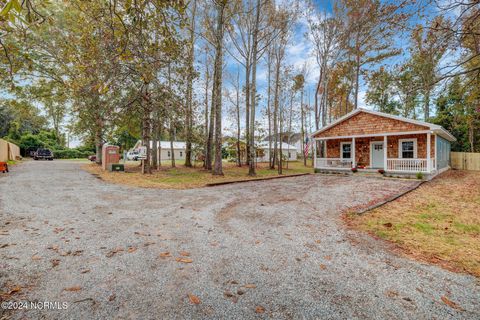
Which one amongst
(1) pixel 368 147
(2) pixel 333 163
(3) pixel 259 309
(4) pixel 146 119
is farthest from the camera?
(2) pixel 333 163

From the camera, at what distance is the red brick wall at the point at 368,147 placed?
13810 mm

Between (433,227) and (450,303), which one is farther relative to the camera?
(433,227)

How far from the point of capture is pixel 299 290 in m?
2.47

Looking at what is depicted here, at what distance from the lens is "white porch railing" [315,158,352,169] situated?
1623 cm

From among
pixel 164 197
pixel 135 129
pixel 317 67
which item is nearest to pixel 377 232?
pixel 164 197

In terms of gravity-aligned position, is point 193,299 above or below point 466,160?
below

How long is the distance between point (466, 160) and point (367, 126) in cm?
1141

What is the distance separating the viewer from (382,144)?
15469mm

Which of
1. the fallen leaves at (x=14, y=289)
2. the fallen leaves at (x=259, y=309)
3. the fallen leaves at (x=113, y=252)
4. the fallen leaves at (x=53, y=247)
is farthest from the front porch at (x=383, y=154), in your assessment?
the fallen leaves at (x=14, y=289)

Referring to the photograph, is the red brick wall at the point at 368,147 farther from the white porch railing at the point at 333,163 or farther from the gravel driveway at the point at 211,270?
the gravel driveway at the point at 211,270

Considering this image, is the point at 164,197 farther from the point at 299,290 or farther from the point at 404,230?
the point at 404,230

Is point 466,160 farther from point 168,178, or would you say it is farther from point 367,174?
point 168,178

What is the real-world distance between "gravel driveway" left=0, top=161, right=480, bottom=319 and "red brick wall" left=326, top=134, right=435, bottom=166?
41.6 feet

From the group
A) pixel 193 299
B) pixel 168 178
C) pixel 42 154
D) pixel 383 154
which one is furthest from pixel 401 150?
pixel 42 154
